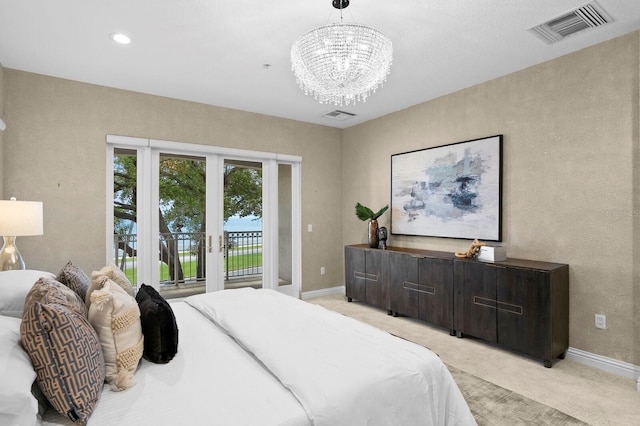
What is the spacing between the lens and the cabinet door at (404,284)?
399 cm

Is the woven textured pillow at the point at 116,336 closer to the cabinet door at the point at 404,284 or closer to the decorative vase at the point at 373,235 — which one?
the cabinet door at the point at 404,284

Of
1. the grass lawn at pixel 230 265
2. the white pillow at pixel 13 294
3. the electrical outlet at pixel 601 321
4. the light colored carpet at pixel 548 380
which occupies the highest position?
the white pillow at pixel 13 294

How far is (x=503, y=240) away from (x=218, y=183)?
11.1 feet

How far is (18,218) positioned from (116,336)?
187 centimetres

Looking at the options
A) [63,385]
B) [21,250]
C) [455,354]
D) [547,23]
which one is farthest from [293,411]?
[21,250]

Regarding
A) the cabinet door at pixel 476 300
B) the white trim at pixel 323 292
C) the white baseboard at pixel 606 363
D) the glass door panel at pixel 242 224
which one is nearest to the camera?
the white baseboard at pixel 606 363

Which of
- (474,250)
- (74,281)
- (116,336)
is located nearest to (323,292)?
(474,250)

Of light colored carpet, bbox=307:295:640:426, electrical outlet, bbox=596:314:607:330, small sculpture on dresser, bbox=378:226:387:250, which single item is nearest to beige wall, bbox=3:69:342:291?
small sculpture on dresser, bbox=378:226:387:250

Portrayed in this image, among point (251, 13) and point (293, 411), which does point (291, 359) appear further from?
point (251, 13)

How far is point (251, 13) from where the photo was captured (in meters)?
2.46

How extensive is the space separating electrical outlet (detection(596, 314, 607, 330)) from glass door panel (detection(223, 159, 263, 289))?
377 cm

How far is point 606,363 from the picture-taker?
9.37 feet

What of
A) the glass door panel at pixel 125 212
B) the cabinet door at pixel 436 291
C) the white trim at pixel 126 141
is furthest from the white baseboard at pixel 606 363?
the white trim at pixel 126 141

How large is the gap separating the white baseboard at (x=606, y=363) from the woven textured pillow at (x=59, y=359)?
339cm
